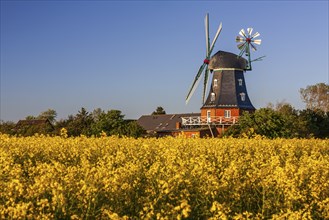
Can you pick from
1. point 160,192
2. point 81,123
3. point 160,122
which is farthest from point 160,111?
point 160,192

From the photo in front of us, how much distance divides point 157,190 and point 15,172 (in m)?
2.66

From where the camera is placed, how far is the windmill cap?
234ft

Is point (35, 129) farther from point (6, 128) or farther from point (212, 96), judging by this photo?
point (212, 96)

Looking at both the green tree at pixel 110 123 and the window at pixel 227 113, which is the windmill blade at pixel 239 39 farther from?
the green tree at pixel 110 123

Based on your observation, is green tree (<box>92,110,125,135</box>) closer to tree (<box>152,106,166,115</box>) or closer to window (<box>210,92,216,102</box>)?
window (<box>210,92,216,102</box>)

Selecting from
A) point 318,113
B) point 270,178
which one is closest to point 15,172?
point 270,178

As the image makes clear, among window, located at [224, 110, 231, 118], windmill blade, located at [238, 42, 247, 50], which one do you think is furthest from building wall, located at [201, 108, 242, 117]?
windmill blade, located at [238, 42, 247, 50]

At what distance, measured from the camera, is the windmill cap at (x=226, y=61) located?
71312 millimetres

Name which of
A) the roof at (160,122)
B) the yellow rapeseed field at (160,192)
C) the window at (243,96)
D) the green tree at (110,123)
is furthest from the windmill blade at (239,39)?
the yellow rapeseed field at (160,192)

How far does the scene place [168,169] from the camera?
9.69 meters

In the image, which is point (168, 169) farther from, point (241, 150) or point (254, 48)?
point (254, 48)

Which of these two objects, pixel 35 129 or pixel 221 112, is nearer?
pixel 35 129

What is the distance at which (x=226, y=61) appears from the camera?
7144 centimetres

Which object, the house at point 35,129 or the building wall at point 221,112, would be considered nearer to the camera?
the house at point 35,129
